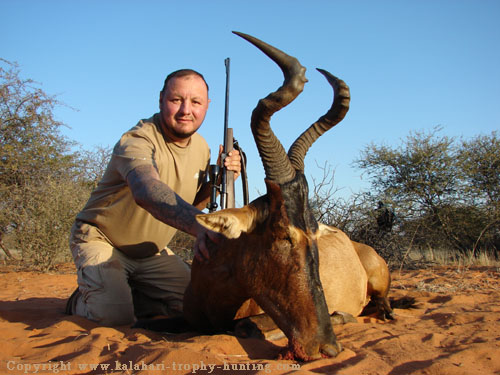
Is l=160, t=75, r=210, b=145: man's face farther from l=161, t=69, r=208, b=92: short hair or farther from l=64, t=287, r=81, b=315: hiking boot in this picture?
l=64, t=287, r=81, b=315: hiking boot

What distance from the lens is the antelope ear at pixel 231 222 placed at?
9.50ft

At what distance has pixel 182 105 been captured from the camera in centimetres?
459

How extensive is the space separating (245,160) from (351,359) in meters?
3.17

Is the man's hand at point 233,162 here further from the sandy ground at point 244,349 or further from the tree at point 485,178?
the tree at point 485,178

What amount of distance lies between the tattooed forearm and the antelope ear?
27cm

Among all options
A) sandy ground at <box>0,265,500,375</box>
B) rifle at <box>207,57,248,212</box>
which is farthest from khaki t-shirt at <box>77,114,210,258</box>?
sandy ground at <box>0,265,500,375</box>

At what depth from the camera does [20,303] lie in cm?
582

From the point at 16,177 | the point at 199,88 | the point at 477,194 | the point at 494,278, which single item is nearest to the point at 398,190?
the point at 477,194

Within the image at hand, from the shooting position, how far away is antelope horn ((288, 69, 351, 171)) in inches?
144

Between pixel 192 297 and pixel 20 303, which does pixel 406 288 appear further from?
pixel 20 303

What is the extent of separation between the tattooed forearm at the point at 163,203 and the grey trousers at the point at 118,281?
4.09 ft

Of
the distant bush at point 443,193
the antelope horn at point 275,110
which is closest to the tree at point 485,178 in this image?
the distant bush at point 443,193

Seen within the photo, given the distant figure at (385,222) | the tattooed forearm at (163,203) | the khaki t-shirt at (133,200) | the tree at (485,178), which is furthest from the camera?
the tree at (485,178)

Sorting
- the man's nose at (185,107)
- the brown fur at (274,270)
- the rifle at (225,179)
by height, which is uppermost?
the man's nose at (185,107)
